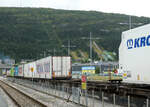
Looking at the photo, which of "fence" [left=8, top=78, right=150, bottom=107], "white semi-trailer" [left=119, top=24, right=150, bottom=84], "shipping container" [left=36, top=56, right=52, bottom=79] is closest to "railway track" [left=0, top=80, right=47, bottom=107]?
"fence" [left=8, top=78, right=150, bottom=107]

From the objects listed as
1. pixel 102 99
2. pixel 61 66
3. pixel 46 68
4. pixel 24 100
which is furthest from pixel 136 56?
pixel 46 68

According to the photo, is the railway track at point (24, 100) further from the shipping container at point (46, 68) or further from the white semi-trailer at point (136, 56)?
the white semi-trailer at point (136, 56)

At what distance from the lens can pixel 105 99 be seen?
746 inches

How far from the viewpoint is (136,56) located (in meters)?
17.4

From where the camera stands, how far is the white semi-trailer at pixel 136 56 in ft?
53.8

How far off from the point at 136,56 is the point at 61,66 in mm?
22345

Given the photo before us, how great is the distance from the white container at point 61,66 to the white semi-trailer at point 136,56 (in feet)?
65.6

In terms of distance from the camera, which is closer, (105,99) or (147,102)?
(147,102)

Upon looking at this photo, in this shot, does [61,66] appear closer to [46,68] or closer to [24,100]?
[46,68]

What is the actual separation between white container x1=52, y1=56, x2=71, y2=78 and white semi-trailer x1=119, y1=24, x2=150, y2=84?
2000cm

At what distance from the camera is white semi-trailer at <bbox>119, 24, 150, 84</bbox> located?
53.8 ft

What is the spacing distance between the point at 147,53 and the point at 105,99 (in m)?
4.29

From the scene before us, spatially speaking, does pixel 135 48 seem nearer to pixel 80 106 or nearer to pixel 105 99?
pixel 105 99

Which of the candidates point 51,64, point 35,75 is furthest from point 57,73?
point 35,75
